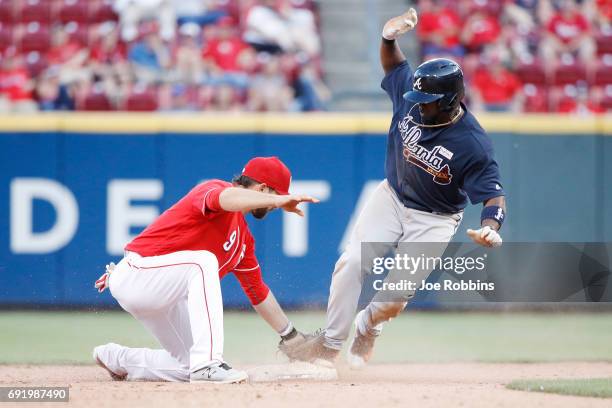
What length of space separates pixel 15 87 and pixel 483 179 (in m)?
6.36

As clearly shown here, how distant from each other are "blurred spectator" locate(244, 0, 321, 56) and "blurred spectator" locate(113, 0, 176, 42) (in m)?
0.87

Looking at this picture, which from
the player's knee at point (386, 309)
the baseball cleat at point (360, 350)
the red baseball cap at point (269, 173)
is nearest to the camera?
the red baseball cap at point (269, 173)

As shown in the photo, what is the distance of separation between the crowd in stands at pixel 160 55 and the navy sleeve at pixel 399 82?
426cm

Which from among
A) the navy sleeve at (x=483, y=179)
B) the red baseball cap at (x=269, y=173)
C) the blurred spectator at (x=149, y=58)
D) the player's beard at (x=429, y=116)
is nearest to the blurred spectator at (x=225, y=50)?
the blurred spectator at (x=149, y=58)

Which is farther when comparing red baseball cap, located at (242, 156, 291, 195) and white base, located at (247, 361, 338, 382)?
white base, located at (247, 361, 338, 382)

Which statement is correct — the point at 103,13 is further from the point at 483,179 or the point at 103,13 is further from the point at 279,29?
the point at 483,179

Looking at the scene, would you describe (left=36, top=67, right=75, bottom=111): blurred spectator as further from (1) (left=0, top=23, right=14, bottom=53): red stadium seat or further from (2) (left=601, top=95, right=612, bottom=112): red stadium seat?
(2) (left=601, top=95, right=612, bottom=112): red stadium seat

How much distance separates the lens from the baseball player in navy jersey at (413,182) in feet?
19.6

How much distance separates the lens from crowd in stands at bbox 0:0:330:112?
10617 millimetres

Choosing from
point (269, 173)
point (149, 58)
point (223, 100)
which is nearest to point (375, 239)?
point (269, 173)

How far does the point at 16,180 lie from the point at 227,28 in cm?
302

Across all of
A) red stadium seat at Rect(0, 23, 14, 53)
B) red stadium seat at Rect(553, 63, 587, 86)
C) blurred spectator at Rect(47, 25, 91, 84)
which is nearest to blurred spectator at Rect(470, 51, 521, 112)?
red stadium seat at Rect(553, 63, 587, 86)

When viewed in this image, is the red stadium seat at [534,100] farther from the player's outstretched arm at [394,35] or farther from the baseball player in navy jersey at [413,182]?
the baseball player in navy jersey at [413,182]

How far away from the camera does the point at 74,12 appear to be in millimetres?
11867
